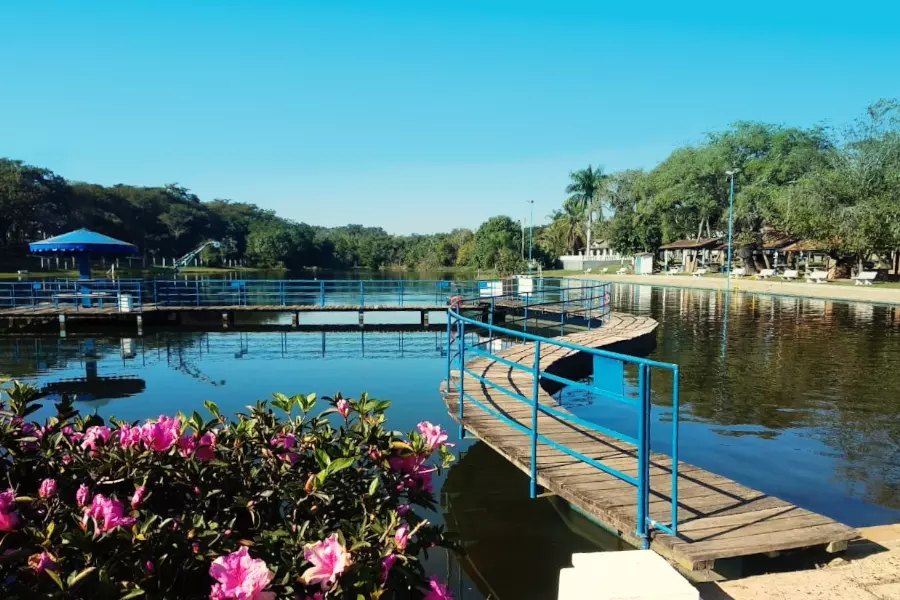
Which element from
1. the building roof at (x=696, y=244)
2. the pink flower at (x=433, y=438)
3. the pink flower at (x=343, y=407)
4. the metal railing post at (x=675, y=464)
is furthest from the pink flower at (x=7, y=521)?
the building roof at (x=696, y=244)

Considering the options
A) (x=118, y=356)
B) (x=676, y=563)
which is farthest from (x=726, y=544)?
(x=118, y=356)

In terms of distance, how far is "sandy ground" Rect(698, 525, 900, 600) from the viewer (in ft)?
10.9

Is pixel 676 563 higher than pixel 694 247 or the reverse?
the reverse

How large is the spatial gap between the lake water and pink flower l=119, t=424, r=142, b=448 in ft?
8.95

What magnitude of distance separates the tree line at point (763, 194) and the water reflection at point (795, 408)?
2181 cm

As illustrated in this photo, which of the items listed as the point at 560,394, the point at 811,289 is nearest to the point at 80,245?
the point at 560,394

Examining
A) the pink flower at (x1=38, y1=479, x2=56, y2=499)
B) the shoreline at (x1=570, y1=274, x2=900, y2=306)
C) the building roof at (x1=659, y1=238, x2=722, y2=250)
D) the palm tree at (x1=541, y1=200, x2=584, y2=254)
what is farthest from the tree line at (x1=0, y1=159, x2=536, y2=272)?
the pink flower at (x1=38, y1=479, x2=56, y2=499)

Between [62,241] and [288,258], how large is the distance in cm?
8671

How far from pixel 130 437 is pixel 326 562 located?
1086 millimetres

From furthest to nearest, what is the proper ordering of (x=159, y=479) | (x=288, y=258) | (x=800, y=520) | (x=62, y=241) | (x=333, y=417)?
(x=288, y=258) → (x=62, y=241) → (x=333, y=417) → (x=800, y=520) → (x=159, y=479)

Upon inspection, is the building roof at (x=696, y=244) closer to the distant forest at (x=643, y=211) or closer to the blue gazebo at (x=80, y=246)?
the distant forest at (x=643, y=211)

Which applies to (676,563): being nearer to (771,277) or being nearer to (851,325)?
(851,325)

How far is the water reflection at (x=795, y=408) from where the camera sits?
6.19m

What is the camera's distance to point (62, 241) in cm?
2017
